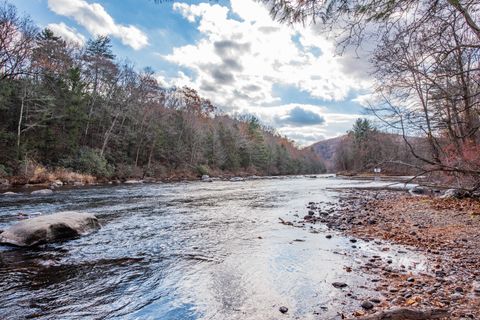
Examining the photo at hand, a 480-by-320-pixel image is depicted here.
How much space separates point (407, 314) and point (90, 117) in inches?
1355

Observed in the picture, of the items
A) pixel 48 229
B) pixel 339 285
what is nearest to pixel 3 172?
pixel 48 229

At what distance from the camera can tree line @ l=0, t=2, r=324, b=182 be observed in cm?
2284

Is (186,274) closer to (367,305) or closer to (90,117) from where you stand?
(367,305)

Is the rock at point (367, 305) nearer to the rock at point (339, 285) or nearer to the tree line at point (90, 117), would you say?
the rock at point (339, 285)

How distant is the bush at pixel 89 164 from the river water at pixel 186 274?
19170 millimetres

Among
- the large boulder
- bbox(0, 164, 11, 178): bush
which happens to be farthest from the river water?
bbox(0, 164, 11, 178): bush

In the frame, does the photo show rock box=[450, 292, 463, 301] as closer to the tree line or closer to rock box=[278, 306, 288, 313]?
rock box=[278, 306, 288, 313]

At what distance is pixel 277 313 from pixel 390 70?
10.9ft

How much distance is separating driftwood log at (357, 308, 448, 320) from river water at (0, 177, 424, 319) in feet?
2.06

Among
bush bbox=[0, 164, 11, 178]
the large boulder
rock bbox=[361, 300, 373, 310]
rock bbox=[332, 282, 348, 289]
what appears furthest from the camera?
bush bbox=[0, 164, 11, 178]

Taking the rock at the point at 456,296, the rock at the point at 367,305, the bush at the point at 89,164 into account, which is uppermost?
the bush at the point at 89,164

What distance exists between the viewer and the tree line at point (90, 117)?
22.8 m

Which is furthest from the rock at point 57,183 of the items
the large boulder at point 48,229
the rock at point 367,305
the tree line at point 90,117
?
the rock at point 367,305

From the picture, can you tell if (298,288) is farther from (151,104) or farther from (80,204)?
(151,104)
